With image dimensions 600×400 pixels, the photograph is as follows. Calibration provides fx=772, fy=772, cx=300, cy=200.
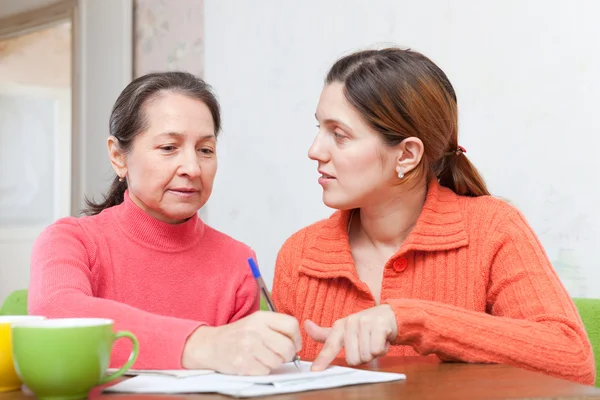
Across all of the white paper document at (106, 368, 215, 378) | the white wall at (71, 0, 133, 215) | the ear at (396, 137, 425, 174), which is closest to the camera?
the white paper document at (106, 368, 215, 378)

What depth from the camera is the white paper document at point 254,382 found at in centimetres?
78

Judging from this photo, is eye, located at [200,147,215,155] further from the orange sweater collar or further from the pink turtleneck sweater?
the orange sweater collar

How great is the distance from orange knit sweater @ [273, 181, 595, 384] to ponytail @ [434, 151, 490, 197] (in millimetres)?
51

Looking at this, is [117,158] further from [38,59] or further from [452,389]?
[38,59]

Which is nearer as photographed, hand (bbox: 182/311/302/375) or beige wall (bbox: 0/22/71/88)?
hand (bbox: 182/311/302/375)

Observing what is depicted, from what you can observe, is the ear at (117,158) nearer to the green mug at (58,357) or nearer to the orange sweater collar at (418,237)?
the orange sweater collar at (418,237)

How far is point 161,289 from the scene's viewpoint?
1407mm

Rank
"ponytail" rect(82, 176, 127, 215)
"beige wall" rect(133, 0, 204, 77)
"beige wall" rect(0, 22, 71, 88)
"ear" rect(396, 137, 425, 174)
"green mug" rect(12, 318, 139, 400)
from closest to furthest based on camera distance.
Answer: "green mug" rect(12, 318, 139, 400), "ear" rect(396, 137, 425, 174), "ponytail" rect(82, 176, 127, 215), "beige wall" rect(133, 0, 204, 77), "beige wall" rect(0, 22, 71, 88)

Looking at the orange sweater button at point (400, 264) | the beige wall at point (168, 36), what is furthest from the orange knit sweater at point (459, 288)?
the beige wall at point (168, 36)

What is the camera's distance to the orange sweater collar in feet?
4.48

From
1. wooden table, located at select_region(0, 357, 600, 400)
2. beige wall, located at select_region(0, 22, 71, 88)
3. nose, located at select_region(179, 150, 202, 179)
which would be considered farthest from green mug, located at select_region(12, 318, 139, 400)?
beige wall, located at select_region(0, 22, 71, 88)

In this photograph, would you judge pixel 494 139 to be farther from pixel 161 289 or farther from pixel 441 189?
pixel 161 289

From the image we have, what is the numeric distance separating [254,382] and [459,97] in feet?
3.86

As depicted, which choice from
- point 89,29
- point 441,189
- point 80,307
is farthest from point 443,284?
point 89,29
